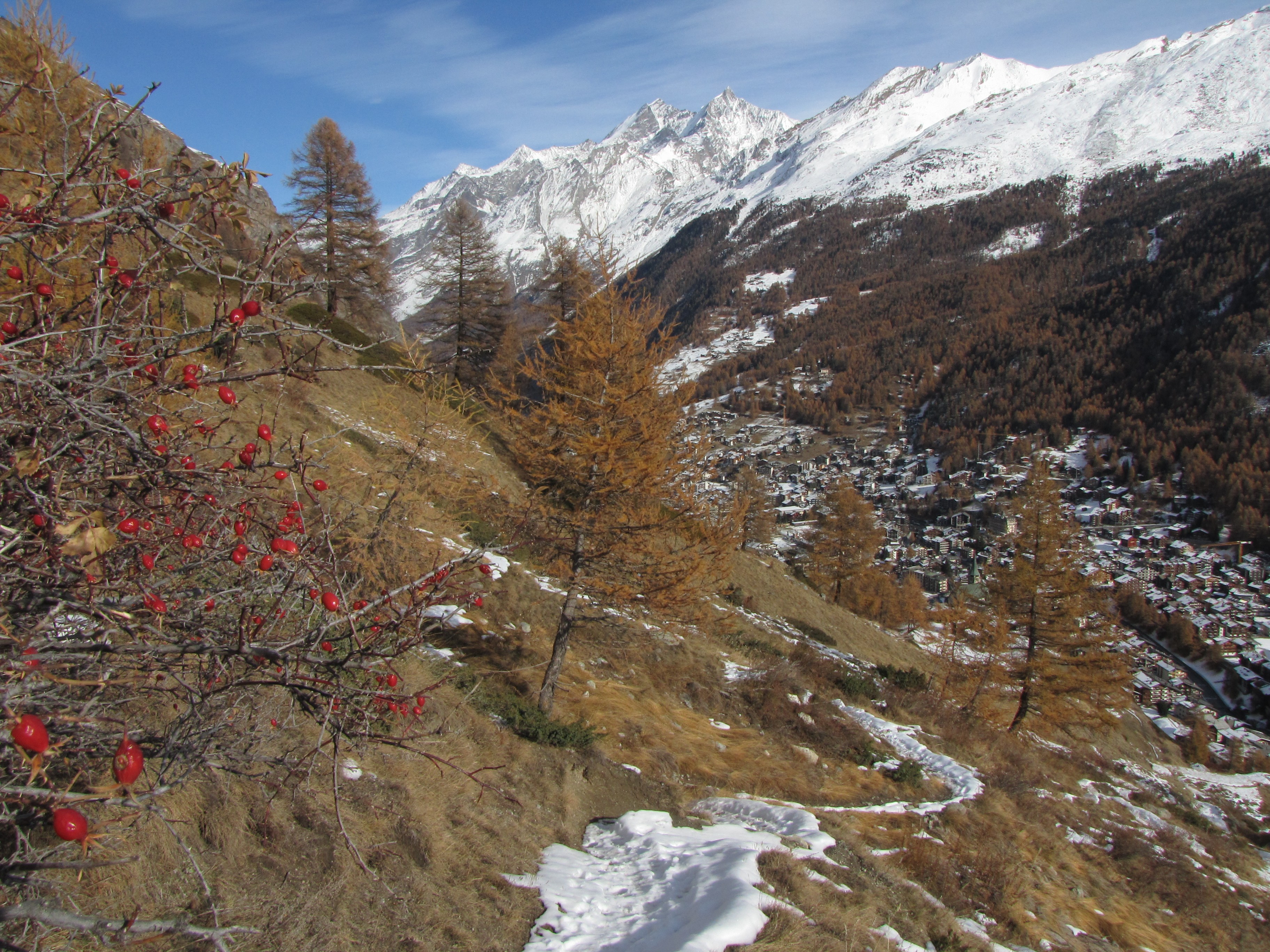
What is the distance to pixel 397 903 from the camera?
441cm

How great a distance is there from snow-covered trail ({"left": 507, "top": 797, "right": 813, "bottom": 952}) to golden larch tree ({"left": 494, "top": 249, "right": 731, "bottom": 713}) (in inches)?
116

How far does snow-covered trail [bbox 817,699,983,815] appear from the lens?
10547 mm

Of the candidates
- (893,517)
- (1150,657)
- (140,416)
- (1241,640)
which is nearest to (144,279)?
(140,416)

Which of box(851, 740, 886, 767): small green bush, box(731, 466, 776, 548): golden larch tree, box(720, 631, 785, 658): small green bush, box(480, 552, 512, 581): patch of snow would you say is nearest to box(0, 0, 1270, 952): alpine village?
box(851, 740, 886, 767): small green bush

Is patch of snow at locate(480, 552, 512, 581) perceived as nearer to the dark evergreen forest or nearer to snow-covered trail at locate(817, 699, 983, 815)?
snow-covered trail at locate(817, 699, 983, 815)

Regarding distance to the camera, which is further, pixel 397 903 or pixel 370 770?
pixel 370 770

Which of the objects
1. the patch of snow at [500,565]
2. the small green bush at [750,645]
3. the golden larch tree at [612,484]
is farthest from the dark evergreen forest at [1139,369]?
the golden larch tree at [612,484]

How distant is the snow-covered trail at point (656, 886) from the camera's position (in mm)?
4855

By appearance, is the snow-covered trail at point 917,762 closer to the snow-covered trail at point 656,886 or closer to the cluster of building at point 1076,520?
the snow-covered trail at point 656,886

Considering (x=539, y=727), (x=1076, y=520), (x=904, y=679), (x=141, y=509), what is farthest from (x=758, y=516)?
(x=141, y=509)

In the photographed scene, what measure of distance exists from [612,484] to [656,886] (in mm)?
5202

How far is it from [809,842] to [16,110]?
33.0ft

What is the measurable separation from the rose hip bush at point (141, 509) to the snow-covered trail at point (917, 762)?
32.2ft

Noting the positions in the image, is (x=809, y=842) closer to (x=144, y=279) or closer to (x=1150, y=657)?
(x=144, y=279)
